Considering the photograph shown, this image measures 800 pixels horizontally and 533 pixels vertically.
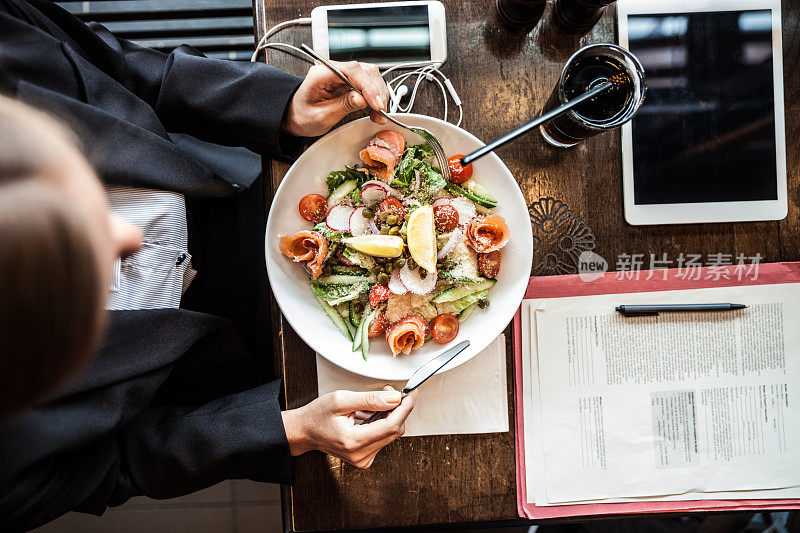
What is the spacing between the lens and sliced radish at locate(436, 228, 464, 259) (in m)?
0.96

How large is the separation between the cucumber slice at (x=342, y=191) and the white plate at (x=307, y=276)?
3 centimetres

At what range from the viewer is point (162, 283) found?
99 centimetres

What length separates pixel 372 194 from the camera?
0.97m

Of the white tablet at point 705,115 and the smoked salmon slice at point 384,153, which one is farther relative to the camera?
the white tablet at point 705,115

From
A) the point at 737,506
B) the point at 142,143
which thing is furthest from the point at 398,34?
the point at 737,506

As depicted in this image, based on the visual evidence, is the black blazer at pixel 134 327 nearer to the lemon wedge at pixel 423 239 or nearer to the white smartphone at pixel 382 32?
the white smartphone at pixel 382 32

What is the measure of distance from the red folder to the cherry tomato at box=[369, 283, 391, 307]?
31cm

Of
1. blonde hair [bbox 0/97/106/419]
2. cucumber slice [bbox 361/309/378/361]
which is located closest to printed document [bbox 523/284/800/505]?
cucumber slice [bbox 361/309/378/361]

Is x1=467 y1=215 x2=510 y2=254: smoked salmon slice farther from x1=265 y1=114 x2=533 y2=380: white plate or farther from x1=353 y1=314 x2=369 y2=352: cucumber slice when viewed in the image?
x1=353 y1=314 x2=369 y2=352: cucumber slice

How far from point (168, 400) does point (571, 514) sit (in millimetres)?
1002

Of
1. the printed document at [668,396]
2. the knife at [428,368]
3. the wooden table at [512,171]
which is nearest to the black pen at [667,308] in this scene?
the printed document at [668,396]

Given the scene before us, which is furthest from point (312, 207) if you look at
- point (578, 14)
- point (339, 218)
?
point (578, 14)

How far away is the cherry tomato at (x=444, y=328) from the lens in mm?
979

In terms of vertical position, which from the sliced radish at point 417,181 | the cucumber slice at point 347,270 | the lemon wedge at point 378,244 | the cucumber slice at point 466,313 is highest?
the sliced radish at point 417,181
